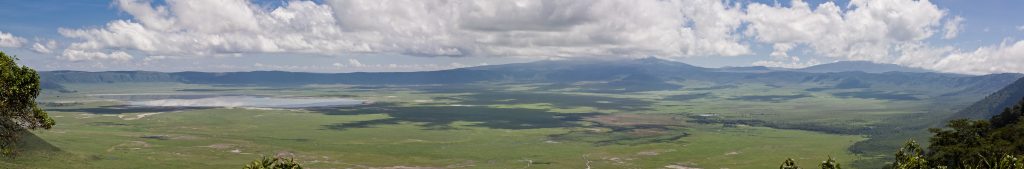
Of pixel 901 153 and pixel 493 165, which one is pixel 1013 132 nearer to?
pixel 901 153

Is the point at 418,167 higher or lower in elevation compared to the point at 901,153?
lower

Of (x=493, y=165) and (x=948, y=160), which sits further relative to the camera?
(x=493, y=165)

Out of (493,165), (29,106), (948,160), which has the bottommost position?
(493,165)

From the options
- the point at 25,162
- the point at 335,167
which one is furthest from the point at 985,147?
the point at 25,162

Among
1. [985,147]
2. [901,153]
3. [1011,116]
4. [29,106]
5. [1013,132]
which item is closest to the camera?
[901,153]

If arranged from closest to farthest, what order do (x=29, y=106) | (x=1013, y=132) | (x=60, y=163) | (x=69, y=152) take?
(x=29, y=106)
(x=1013, y=132)
(x=60, y=163)
(x=69, y=152)

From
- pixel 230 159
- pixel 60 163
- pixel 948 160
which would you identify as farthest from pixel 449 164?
pixel 948 160
